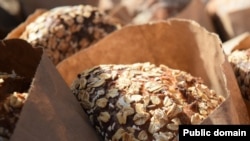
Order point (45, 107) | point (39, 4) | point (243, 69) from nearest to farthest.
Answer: point (45, 107) → point (243, 69) → point (39, 4)

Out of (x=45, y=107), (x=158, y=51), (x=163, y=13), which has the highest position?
(x=163, y=13)

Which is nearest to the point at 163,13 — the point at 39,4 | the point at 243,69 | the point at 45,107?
the point at 39,4

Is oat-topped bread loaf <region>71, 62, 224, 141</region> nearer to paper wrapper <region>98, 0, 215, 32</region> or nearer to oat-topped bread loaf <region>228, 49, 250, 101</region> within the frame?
oat-topped bread loaf <region>228, 49, 250, 101</region>

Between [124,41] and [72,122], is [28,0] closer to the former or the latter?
[124,41]

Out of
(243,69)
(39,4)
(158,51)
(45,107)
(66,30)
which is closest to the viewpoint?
(45,107)

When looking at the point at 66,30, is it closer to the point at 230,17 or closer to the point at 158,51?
the point at 158,51

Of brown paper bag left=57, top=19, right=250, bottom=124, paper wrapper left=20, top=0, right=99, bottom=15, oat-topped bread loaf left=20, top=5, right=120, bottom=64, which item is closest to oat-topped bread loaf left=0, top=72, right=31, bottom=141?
brown paper bag left=57, top=19, right=250, bottom=124
